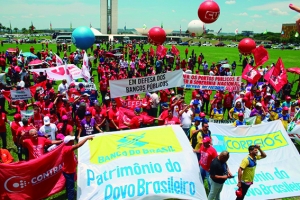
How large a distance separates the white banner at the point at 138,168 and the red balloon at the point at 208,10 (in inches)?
350

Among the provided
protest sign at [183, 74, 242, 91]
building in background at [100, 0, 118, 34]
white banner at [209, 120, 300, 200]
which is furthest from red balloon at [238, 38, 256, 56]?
building in background at [100, 0, 118, 34]

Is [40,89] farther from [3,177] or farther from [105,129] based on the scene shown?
[3,177]

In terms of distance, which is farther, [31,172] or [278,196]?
[278,196]

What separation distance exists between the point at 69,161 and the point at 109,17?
104460 mm

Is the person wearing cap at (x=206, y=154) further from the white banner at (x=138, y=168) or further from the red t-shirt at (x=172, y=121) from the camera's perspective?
the red t-shirt at (x=172, y=121)

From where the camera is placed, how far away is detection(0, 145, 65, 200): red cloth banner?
17.1 feet

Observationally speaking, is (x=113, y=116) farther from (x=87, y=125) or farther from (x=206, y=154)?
(x=206, y=154)

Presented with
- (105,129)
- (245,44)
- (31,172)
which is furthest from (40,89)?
(245,44)

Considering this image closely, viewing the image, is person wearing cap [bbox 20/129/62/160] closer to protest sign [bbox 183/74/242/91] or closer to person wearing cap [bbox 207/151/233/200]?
person wearing cap [bbox 207/151/233/200]

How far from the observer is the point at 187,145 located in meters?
6.27

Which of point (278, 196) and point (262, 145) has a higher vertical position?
point (262, 145)

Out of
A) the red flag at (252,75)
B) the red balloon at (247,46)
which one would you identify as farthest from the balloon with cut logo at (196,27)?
the red flag at (252,75)

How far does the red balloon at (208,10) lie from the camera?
1309 centimetres

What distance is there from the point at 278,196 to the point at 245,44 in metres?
16.6
